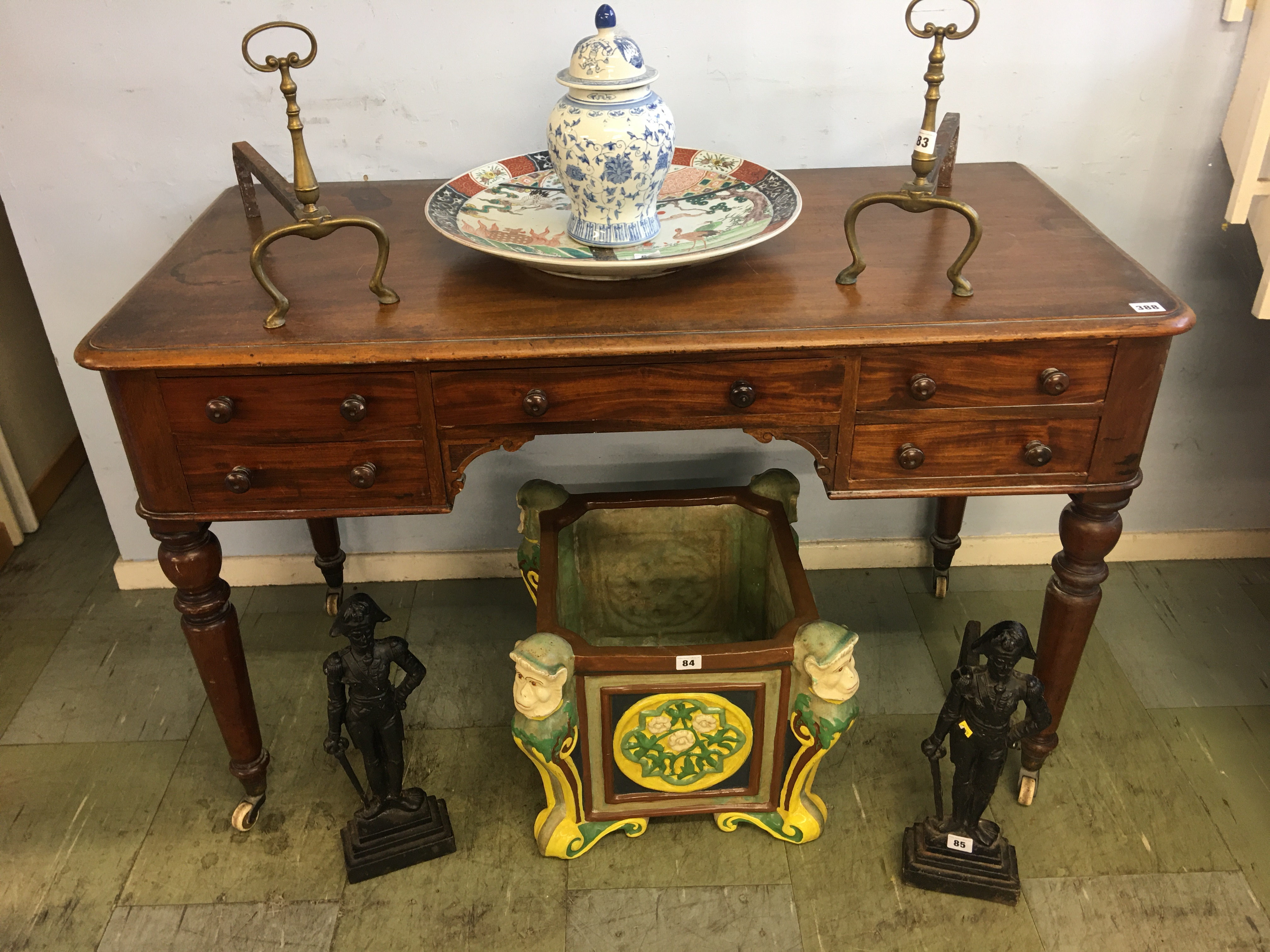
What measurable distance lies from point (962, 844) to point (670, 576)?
25.6 inches

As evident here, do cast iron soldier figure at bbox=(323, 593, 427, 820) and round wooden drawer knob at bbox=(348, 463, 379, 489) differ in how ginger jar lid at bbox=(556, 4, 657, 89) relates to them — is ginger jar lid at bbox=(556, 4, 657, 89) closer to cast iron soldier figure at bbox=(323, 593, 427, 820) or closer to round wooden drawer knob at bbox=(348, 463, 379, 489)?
round wooden drawer knob at bbox=(348, 463, 379, 489)

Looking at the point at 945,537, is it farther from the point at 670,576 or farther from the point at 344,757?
the point at 344,757

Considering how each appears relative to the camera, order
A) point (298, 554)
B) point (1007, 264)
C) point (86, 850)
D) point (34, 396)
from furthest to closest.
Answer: point (34, 396) → point (298, 554) → point (86, 850) → point (1007, 264)

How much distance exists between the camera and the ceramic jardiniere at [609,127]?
1310 millimetres

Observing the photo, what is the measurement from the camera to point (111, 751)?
186cm

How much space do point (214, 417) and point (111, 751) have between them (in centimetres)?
90

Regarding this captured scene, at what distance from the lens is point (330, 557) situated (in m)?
2.15

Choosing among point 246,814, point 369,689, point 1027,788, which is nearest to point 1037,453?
point 1027,788

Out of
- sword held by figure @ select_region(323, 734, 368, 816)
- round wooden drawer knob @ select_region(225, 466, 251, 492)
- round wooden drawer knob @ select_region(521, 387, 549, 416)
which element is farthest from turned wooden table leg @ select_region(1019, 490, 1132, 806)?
round wooden drawer knob @ select_region(225, 466, 251, 492)

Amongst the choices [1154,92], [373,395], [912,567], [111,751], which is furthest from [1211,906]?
[111,751]

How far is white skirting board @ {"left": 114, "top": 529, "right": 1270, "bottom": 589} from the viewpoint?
7.39 ft

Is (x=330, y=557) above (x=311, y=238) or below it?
below

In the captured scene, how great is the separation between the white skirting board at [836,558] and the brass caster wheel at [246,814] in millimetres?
638

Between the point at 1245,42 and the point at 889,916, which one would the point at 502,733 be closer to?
the point at 889,916
